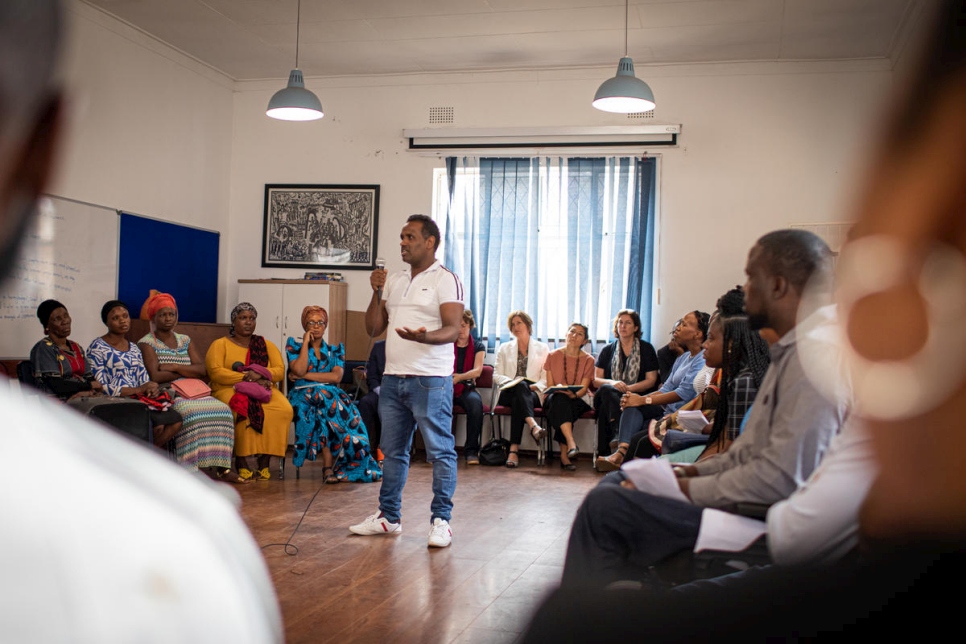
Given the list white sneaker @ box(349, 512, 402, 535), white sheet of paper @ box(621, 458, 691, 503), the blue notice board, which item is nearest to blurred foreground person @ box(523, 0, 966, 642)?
white sheet of paper @ box(621, 458, 691, 503)

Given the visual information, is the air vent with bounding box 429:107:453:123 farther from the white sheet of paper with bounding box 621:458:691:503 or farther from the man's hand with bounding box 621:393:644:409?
the white sheet of paper with bounding box 621:458:691:503

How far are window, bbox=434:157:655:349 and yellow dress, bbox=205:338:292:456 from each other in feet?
7.74

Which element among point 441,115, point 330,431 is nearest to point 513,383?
point 330,431

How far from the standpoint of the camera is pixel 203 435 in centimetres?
Result: 588

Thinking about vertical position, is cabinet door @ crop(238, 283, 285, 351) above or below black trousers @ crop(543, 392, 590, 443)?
above

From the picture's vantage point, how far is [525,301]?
8.04 metres

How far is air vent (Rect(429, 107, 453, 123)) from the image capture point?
27.1 feet

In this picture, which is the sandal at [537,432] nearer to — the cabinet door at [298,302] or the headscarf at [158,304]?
the cabinet door at [298,302]

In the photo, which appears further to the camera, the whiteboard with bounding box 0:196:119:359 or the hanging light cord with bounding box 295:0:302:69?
the hanging light cord with bounding box 295:0:302:69

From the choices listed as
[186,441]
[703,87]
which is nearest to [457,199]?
[703,87]

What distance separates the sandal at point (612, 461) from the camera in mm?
6121

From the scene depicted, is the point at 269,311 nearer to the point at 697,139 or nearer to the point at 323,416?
the point at 323,416

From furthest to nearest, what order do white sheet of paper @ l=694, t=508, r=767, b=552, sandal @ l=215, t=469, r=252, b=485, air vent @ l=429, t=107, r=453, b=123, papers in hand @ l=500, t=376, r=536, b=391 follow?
air vent @ l=429, t=107, r=453, b=123 < papers in hand @ l=500, t=376, r=536, b=391 < sandal @ l=215, t=469, r=252, b=485 < white sheet of paper @ l=694, t=508, r=767, b=552

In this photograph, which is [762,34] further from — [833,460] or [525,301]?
[833,460]
